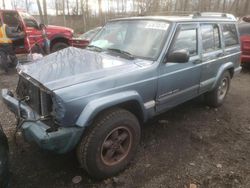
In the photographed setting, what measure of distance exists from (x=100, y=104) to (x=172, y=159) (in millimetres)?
1482

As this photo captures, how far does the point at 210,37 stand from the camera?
4828mm

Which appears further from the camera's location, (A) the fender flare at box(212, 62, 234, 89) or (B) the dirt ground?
(A) the fender flare at box(212, 62, 234, 89)

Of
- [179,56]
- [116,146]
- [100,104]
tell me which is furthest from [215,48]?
[100,104]

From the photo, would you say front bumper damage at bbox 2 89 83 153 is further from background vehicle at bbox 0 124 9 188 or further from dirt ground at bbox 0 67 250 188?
dirt ground at bbox 0 67 250 188

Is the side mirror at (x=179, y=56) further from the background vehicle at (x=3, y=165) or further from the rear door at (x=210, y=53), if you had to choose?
the background vehicle at (x=3, y=165)

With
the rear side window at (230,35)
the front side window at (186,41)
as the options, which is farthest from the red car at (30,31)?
the front side window at (186,41)

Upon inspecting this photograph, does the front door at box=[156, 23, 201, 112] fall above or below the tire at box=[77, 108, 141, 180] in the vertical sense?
above

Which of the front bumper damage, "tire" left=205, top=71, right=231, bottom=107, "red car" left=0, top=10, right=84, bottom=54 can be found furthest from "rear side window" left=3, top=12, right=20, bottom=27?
the front bumper damage

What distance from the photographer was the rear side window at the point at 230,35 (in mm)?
5312

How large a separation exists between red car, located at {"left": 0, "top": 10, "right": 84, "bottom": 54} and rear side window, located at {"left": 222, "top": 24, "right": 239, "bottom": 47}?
657cm

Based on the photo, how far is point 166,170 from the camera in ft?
11.3

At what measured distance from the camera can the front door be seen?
3.79m

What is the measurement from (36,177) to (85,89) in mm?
1330

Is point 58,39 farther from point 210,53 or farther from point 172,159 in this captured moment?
point 172,159
